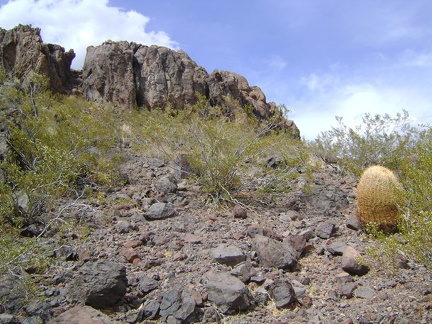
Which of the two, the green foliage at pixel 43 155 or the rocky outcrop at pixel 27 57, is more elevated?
the rocky outcrop at pixel 27 57

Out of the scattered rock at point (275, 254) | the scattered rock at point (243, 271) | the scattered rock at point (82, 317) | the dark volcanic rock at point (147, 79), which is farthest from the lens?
the dark volcanic rock at point (147, 79)

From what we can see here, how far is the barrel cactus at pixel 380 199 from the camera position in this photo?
5961 mm

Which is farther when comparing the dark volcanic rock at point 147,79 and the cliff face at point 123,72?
the dark volcanic rock at point 147,79

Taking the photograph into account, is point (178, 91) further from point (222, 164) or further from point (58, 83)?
point (222, 164)

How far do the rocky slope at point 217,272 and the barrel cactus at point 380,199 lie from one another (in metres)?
0.41

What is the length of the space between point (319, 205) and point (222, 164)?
198 cm

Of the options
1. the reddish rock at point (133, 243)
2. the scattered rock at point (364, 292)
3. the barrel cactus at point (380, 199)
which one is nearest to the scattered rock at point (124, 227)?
the reddish rock at point (133, 243)

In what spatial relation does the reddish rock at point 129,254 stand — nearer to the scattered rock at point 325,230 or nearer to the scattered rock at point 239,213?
the scattered rock at point 239,213

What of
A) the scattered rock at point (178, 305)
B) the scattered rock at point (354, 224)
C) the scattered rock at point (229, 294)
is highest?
the scattered rock at point (354, 224)

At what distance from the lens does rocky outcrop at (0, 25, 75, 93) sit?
62.0ft

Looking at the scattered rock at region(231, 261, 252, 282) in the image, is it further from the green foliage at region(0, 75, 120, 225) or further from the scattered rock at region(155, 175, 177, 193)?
the scattered rock at region(155, 175, 177, 193)

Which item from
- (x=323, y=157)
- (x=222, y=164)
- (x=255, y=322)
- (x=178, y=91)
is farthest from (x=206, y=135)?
(x=178, y=91)

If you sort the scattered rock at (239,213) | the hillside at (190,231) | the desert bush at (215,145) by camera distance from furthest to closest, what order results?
the desert bush at (215,145) → the scattered rock at (239,213) → the hillside at (190,231)

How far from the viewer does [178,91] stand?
68.6ft
